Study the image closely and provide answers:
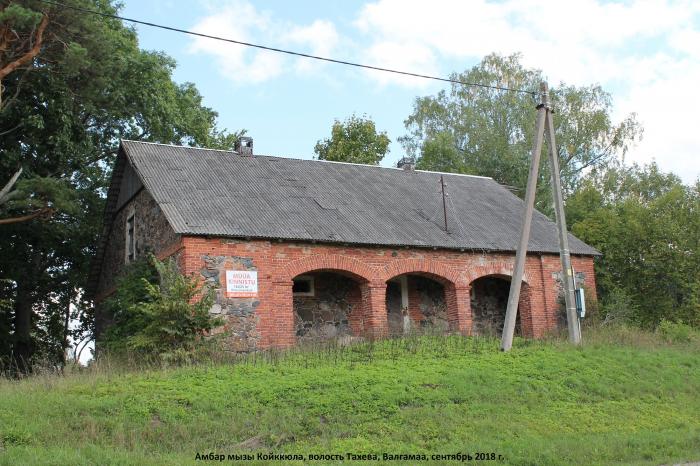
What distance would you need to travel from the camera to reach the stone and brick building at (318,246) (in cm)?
1827

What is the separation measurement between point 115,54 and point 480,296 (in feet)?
45.6

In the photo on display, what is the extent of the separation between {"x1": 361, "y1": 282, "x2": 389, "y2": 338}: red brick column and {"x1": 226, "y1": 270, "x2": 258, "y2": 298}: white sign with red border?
11.1ft

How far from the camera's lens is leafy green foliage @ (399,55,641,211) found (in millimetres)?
38062

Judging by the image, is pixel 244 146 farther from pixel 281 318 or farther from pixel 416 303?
pixel 281 318

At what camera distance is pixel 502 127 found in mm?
39594

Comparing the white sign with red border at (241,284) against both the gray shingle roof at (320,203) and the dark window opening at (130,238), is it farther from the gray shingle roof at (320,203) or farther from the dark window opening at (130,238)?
the dark window opening at (130,238)

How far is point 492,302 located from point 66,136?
14.5m

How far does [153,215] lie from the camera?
66.0 feet

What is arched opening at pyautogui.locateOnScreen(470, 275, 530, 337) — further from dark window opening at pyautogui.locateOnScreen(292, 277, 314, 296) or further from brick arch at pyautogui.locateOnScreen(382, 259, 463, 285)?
dark window opening at pyautogui.locateOnScreen(292, 277, 314, 296)

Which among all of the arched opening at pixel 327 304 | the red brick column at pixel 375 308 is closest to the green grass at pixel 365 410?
the red brick column at pixel 375 308

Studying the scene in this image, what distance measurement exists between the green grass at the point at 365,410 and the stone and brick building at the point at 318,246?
3422mm

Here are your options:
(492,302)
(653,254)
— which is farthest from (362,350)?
(653,254)

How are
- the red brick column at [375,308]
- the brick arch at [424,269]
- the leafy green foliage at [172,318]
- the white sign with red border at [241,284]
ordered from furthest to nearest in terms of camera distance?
the brick arch at [424,269] → the red brick column at [375,308] → the white sign with red border at [241,284] → the leafy green foliage at [172,318]

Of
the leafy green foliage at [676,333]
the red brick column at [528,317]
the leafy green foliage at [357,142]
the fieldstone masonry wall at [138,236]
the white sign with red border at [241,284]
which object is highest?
the leafy green foliage at [357,142]
